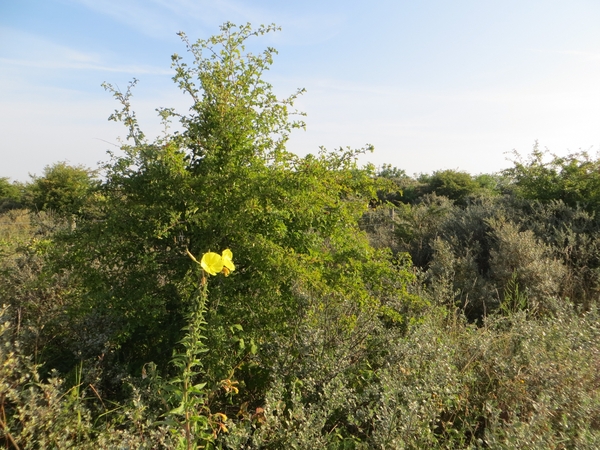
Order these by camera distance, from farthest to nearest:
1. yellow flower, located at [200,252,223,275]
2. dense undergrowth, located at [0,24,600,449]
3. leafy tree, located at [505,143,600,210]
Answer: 1. leafy tree, located at [505,143,600,210]
2. dense undergrowth, located at [0,24,600,449]
3. yellow flower, located at [200,252,223,275]

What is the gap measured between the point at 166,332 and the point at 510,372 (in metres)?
2.23

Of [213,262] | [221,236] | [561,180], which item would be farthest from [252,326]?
[561,180]

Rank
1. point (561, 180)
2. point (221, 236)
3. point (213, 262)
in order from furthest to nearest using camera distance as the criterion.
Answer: point (561, 180)
point (221, 236)
point (213, 262)

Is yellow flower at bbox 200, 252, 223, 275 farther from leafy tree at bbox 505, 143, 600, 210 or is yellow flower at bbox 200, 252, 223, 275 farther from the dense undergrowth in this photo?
leafy tree at bbox 505, 143, 600, 210

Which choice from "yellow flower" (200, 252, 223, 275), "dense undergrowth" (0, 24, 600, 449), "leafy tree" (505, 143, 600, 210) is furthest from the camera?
"leafy tree" (505, 143, 600, 210)

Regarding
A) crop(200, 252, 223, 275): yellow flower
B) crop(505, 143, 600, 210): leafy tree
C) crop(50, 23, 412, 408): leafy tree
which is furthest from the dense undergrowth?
crop(505, 143, 600, 210): leafy tree

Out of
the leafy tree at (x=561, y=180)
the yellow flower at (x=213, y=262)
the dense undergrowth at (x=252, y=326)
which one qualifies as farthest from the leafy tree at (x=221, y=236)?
the leafy tree at (x=561, y=180)

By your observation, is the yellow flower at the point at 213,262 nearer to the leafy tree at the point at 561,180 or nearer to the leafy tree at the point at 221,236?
the leafy tree at the point at 221,236

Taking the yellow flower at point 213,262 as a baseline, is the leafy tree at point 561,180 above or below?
above

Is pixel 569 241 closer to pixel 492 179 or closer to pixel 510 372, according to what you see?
pixel 510 372

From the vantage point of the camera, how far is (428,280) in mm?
5895

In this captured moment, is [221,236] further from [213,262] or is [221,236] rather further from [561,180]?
[561,180]

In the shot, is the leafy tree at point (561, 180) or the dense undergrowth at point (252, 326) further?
the leafy tree at point (561, 180)

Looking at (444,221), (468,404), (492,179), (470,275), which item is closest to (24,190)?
(444,221)
